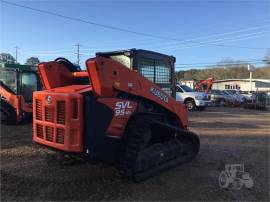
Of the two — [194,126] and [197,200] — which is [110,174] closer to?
[197,200]

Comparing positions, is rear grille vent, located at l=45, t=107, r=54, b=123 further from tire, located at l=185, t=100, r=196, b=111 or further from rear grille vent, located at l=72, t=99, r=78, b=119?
tire, located at l=185, t=100, r=196, b=111

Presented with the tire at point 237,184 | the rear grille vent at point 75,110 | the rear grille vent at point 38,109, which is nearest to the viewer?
the rear grille vent at point 75,110

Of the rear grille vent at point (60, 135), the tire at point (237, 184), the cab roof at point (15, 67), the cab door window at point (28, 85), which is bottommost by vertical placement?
the tire at point (237, 184)

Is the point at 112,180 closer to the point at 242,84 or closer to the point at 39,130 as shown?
→ the point at 39,130

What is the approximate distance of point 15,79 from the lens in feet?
42.1

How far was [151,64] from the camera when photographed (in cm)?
665

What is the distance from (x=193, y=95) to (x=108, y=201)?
17838 millimetres

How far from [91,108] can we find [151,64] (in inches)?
82.7

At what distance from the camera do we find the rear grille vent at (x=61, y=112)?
200 inches

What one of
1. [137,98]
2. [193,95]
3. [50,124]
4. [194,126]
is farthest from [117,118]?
[193,95]

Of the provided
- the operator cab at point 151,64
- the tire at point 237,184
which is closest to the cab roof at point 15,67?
the operator cab at point 151,64

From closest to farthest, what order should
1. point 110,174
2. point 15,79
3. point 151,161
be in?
1. point 151,161
2. point 110,174
3. point 15,79

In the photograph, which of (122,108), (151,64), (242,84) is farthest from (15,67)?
(242,84)

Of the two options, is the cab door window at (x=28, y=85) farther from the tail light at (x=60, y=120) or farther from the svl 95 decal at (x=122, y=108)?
the svl 95 decal at (x=122, y=108)
